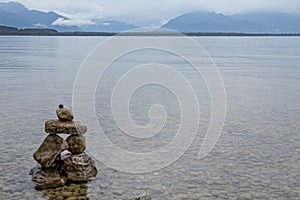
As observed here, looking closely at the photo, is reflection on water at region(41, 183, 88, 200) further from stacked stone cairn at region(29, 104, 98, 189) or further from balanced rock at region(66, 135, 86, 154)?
balanced rock at region(66, 135, 86, 154)

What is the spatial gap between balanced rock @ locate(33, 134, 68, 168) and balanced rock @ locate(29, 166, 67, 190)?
0.79 feet

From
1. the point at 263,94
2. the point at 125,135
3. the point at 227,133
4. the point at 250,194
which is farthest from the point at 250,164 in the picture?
the point at 263,94

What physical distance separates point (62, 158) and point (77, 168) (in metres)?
0.66

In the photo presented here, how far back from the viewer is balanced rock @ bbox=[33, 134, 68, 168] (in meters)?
14.0

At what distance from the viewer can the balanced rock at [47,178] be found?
13383mm

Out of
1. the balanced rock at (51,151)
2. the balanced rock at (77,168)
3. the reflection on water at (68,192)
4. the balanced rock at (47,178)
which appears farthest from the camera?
the balanced rock at (51,151)

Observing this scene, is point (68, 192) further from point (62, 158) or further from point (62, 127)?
point (62, 127)

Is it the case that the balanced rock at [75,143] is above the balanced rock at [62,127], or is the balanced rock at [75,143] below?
below

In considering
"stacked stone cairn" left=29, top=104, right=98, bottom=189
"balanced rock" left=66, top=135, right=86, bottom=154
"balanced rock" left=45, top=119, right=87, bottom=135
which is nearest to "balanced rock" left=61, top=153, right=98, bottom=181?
"stacked stone cairn" left=29, top=104, right=98, bottom=189

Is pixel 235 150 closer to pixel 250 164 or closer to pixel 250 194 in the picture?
pixel 250 164

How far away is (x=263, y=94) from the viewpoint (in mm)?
34531

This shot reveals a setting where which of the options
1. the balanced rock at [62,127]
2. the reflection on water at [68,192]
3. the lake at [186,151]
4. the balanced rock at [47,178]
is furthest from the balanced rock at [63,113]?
the reflection on water at [68,192]

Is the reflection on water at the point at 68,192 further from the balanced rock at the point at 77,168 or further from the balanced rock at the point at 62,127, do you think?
the balanced rock at the point at 62,127

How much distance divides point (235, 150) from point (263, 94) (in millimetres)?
17456
